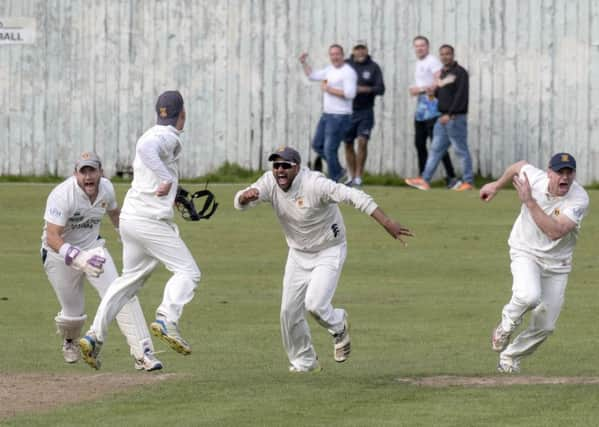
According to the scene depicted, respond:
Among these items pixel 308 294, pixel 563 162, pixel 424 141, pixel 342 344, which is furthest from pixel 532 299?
pixel 424 141

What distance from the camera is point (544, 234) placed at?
1313cm

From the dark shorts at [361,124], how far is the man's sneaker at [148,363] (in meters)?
12.1

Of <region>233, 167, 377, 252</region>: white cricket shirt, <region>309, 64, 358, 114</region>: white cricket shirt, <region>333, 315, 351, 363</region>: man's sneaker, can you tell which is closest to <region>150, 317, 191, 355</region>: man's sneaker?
<region>233, 167, 377, 252</region>: white cricket shirt

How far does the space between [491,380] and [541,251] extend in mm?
1127

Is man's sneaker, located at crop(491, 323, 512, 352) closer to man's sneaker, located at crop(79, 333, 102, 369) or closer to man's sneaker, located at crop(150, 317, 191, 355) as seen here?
man's sneaker, located at crop(150, 317, 191, 355)

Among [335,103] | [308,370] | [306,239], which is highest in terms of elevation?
[335,103]

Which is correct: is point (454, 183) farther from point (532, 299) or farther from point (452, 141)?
point (532, 299)

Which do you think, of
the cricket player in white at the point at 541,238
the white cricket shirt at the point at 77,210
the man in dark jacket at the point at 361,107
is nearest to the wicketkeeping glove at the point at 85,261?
the white cricket shirt at the point at 77,210

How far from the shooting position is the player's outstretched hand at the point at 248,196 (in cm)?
1309

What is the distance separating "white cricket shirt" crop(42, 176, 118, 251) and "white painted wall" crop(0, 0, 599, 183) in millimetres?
13156

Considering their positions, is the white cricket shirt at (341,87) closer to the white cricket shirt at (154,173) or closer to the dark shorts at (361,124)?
the dark shorts at (361,124)

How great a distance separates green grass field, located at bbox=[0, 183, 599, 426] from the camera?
1155 cm

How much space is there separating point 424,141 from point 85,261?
44.4 ft

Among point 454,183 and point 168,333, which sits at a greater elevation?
point 168,333
